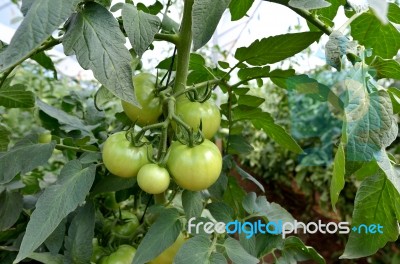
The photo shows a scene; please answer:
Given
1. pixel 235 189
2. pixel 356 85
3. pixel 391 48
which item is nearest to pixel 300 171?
pixel 235 189

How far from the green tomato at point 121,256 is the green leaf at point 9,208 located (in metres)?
0.17

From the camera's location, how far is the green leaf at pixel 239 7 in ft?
1.62

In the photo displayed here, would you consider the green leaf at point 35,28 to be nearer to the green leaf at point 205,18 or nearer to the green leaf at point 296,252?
the green leaf at point 205,18

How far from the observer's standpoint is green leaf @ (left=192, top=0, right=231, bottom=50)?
0.35 m

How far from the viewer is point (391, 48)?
0.52 meters

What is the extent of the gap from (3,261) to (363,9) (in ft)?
1.97

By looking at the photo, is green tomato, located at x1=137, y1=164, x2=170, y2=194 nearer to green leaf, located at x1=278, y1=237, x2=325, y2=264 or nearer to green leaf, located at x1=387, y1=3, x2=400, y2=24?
green leaf, located at x1=278, y1=237, x2=325, y2=264

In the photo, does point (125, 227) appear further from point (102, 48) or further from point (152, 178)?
point (102, 48)

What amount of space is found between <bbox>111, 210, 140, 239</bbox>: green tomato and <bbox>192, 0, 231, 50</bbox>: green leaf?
0.35 m

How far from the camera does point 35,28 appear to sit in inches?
13.1

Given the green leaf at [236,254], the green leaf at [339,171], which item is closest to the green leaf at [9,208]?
the green leaf at [236,254]

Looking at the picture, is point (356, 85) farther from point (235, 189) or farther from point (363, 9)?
point (235, 189)

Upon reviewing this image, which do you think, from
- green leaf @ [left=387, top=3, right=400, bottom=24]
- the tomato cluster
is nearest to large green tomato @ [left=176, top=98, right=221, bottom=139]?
the tomato cluster

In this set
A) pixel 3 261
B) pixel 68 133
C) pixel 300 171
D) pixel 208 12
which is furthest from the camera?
pixel 300 171
